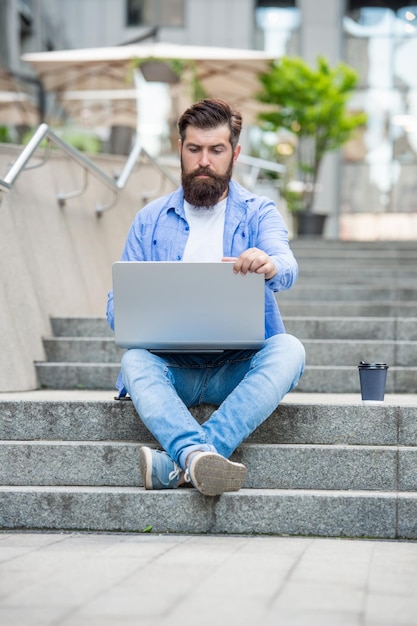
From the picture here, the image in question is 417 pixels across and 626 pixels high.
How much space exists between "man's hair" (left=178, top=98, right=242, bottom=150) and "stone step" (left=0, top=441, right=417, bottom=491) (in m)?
1.27

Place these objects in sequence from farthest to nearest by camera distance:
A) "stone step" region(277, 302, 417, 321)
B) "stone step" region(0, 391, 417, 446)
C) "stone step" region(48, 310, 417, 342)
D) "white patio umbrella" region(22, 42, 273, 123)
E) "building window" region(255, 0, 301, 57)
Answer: "building window" region(255, 0, 301, 57) → "white patio umbrella" region(22, 42, 273, 123) → "stone step" region(277, 302, 417, 321) → "stone step" region(48, 310, 417, 342) → "stone step" region(0, 391, 417, 446)

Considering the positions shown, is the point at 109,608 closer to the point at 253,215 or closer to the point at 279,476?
the point at 279,476

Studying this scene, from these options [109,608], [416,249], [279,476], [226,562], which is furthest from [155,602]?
[416,249]

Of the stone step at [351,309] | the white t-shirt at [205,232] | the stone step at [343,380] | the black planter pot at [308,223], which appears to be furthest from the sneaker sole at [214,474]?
the black planter pot at [308,223]

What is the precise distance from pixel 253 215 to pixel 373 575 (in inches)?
69.5

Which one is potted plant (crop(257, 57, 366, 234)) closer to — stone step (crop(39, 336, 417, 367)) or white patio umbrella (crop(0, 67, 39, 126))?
white patio umbrella (crop(0, 67, 39, 126))

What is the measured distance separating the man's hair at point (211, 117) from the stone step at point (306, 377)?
1608 mm

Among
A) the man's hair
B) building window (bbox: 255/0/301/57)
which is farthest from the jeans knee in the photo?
building window (bbox: 255/0/301/57)

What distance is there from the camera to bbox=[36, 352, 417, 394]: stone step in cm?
558

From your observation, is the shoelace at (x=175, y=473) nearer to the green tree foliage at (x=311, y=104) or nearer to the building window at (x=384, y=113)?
the green tree foliage at (x=311, y=104)

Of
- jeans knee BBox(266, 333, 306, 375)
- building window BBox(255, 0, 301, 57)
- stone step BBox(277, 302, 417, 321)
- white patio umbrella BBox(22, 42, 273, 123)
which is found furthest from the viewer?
building window BBox(255, 0, 301, 57)

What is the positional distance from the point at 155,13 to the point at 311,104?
19.7 ft

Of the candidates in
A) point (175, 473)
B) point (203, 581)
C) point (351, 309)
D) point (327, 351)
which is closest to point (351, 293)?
point (351, 309)

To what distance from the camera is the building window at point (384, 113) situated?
1992 centimetres
